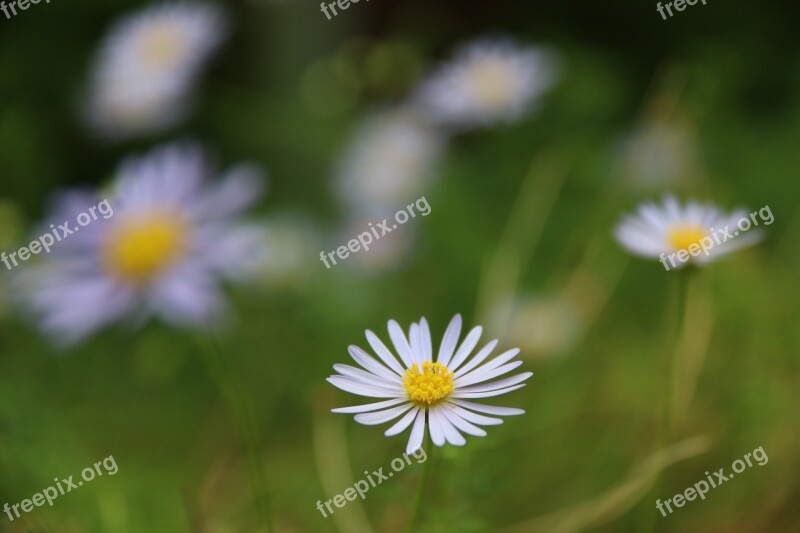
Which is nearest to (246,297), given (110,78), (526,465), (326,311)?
(326,311)

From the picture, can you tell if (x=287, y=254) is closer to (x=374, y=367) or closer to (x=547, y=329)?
(x=547, y=329)

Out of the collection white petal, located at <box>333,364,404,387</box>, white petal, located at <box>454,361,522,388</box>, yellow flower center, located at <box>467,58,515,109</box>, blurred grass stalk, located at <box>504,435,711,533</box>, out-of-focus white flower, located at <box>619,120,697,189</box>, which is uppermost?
yellow flower center, located at <box>467,58,515,109</box>

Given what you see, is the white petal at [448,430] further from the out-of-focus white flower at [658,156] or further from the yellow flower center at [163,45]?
the yellow flower center at [163,45]

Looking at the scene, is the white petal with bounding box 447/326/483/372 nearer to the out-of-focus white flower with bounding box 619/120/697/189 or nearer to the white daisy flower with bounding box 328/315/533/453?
the white daisy flower with bounding box 328/315/533/453

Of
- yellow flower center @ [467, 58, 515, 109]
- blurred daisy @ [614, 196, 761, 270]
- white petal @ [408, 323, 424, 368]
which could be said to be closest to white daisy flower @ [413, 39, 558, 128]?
yellow flower center @ [467, 58, 515, 109]

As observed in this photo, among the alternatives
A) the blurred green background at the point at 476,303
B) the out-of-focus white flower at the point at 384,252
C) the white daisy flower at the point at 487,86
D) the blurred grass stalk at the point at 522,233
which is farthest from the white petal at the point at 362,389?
the out-of-focus white flower at the point at 384,252

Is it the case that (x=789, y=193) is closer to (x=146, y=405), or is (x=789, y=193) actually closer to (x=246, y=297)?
(x=246, y=297)

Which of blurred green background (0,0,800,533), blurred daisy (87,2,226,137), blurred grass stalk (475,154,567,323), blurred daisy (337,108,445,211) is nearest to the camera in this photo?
blurred green background (0,0,800,533)
